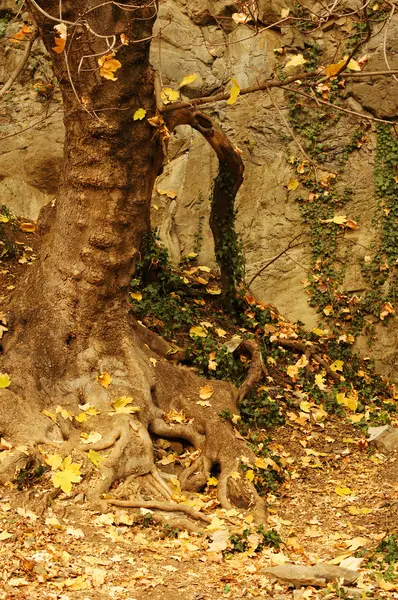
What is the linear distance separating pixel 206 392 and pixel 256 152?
4845mm

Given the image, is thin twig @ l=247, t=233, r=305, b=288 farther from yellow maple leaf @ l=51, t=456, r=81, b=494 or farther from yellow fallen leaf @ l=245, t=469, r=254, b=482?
yellow maple leaf @ l=51, t=456, r=81, b=494

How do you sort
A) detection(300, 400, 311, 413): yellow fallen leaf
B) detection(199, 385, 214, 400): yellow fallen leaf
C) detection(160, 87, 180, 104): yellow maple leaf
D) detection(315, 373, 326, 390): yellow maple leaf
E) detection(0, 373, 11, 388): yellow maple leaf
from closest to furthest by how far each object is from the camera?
detection(0, 373, 11, 388): yellow maple leaf, detection(160, 87, 180, 104): yellow maple leaf, detection(199, 385, 214, 400): yellow fallen leaf, detection(300, 400, 311, 413): yellow fallen leaf, detection(315, 373, 326, 390): yellow maple leaf

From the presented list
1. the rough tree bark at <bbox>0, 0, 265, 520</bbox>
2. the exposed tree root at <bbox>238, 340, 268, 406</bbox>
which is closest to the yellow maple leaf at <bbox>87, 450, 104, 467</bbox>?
the rough tree bark at <bbox>0, 0, 265, 520</bbox>

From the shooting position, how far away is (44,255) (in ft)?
23.3

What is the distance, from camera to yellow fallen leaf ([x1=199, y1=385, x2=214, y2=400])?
732 cm

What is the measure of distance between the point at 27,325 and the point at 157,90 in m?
2.38

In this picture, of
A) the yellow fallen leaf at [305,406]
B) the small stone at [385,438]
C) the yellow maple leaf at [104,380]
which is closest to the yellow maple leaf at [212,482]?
the yellow maple leaf at [104,380]

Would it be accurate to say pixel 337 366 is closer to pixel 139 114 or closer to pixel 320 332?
pixel 320 332

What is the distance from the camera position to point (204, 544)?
5273 mm

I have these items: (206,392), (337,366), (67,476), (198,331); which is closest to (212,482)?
(206,392)

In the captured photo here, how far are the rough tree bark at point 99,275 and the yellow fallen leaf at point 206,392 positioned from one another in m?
0.20

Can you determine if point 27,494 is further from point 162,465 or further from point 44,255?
point 44,255

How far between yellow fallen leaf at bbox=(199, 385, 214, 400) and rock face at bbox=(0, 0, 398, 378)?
137 inches

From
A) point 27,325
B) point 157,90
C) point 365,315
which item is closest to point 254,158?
point 365,315
